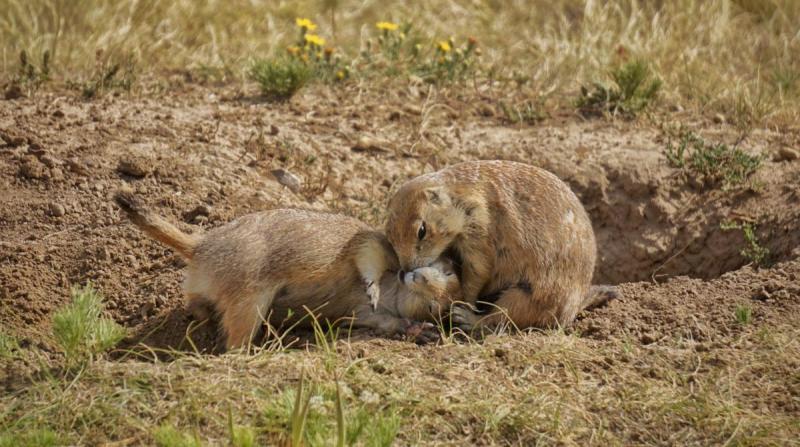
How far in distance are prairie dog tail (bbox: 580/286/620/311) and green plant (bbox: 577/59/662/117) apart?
224 centimetres

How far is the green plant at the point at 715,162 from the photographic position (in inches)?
261

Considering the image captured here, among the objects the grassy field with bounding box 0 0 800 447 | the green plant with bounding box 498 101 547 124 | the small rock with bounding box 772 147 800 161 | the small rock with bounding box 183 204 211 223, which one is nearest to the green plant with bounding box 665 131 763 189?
the grassy field with bounding box 0 0 800 447

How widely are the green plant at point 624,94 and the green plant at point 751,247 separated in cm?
142

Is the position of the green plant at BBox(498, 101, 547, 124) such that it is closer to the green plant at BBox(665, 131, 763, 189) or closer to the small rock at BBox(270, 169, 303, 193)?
the green plant at BBox(665, 131, 763, 189)

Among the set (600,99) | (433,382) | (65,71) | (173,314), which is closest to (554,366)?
(433,382)

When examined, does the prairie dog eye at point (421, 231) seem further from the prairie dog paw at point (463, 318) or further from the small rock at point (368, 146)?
the small rock at point (368, 146)

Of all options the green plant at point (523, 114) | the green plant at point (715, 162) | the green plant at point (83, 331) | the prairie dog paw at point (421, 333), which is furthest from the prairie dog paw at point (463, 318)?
the green plant at point (523, 114)

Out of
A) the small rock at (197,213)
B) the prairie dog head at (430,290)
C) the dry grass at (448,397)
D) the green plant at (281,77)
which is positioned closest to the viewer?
the dry grass at (448,397)

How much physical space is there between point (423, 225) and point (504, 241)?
0.43 m

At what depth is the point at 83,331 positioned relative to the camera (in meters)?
4.32

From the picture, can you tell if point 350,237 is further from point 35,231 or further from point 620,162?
point 620,162

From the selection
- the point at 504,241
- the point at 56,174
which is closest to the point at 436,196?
the point at 504,241

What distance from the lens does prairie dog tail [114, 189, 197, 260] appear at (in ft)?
15.1

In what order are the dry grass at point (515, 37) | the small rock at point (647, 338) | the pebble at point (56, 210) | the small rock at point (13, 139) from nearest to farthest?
1. the small rock at point (647, 338)
2. the pebble at point (56, 210)
3. the small rock at point (13, 139)
4. the dry grass at point (515, 37)
